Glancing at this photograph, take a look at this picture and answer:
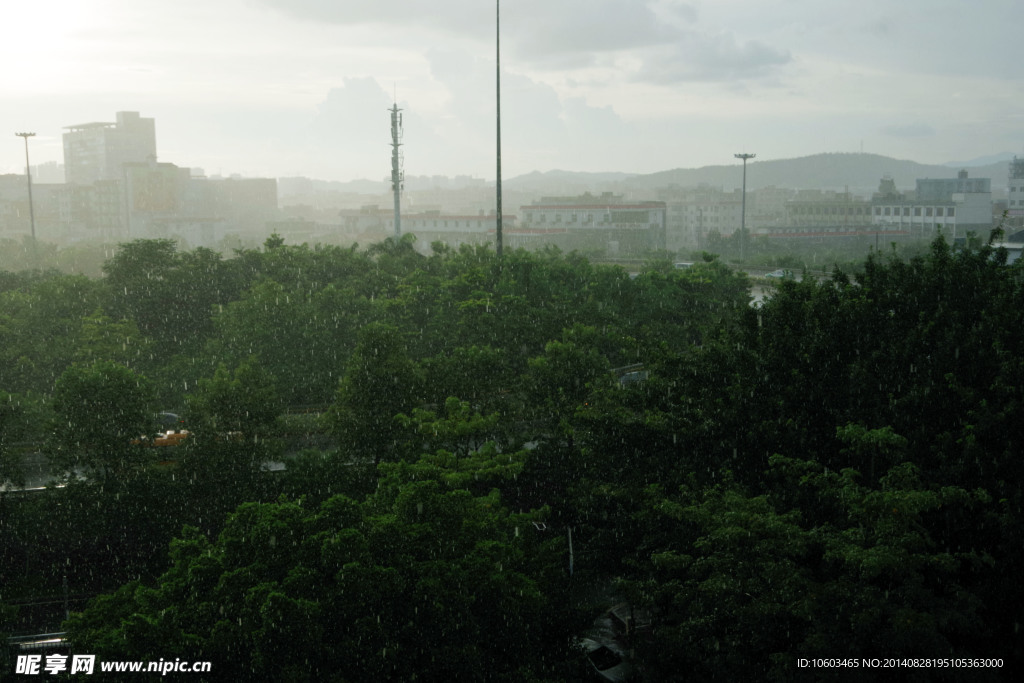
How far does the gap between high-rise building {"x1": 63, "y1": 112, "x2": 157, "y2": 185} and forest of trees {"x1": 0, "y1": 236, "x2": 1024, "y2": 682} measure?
8507 centimetres

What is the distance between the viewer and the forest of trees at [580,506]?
723cm

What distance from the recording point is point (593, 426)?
1132cm

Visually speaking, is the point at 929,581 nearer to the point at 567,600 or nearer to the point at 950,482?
the point at 950,482

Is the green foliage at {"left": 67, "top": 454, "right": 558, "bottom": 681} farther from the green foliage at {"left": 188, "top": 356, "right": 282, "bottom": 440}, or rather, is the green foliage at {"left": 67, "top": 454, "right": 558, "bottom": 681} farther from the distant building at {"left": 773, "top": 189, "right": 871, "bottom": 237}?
the distant building at {"left": 773, "top": 189, "right": 871, "bottom": 237}

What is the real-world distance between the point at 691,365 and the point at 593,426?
157cm

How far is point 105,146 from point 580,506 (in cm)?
9574

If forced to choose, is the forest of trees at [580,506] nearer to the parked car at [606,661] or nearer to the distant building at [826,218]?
the parked car at [606,661]

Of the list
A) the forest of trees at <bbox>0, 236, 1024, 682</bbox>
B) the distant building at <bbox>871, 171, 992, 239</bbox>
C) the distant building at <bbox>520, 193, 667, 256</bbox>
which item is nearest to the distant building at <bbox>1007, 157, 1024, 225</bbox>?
the distant building at <bbox>871, 171, 992, 239</bbox>

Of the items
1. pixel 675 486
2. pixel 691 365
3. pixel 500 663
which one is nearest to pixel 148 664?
pixel 500 663

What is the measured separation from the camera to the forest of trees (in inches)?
285

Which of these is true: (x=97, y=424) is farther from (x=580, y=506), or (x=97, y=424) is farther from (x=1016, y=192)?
(x=1016, y=192)

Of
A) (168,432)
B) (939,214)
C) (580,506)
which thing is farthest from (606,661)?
(939,214)

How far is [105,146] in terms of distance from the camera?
92.1 meters

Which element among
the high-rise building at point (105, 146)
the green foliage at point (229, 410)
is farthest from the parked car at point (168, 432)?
the high-rise building at point (105, 146)
